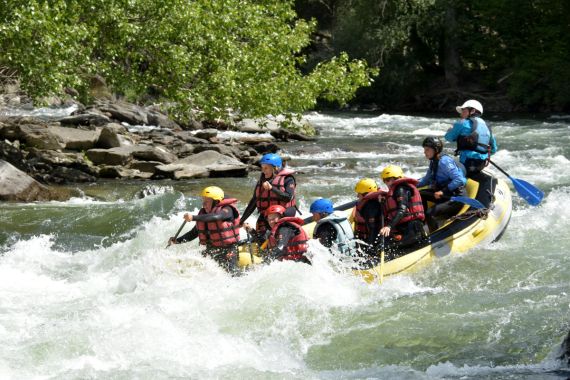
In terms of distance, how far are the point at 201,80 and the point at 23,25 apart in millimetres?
4088

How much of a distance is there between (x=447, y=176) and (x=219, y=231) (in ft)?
9.72

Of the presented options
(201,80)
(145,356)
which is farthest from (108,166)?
(145,356)

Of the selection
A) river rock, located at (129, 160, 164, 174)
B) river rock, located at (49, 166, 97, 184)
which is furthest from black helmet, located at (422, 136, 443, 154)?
river rock, located at (49, 166, 97, 184)

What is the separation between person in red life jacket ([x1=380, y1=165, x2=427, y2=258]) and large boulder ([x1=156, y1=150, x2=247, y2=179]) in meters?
6.42

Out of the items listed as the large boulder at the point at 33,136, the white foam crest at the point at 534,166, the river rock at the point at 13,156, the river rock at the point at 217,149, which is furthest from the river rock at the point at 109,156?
the white foam crest at the point at 534,166

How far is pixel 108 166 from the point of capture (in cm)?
1536

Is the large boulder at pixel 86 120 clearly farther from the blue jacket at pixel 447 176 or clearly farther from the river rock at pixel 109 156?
the blue jacket at pixel 447 176

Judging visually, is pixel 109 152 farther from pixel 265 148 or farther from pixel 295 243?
pixel 295 243

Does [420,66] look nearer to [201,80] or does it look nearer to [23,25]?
[201,80]

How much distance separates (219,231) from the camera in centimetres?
885

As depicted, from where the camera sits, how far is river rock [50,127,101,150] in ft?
54.7

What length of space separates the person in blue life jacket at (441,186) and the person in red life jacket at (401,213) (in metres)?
0.76

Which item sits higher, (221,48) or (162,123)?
(221,48)

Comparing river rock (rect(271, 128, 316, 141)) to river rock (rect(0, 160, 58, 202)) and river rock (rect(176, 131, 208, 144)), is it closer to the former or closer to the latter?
river rock (rect(176, 131, 208, 144))
